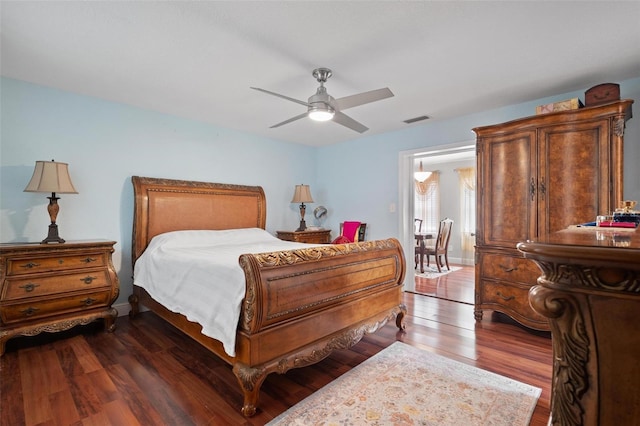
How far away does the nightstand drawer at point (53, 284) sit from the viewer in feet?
7.95

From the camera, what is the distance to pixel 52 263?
260cm

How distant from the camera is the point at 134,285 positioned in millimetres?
3336

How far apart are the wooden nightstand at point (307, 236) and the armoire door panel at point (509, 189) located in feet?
8.20

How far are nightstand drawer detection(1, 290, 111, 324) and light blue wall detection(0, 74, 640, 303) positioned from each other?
0.58 meters

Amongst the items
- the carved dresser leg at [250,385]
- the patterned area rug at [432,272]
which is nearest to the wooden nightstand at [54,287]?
the carved dresser leg at [250,385]

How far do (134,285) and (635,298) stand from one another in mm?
3884

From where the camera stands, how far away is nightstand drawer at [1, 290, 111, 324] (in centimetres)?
241

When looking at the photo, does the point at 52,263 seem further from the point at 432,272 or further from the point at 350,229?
the point at 432,272

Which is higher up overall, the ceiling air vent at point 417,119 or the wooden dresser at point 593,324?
the ceiling air vent at point 417,119

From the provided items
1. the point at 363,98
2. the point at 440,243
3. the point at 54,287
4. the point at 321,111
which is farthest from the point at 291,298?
the point at 440,243

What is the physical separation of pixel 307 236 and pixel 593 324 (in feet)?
13.7

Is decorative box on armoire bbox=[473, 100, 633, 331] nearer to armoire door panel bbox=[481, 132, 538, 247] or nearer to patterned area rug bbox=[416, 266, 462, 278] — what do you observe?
armoire door panel bbox=[481, 132, 538, 247]

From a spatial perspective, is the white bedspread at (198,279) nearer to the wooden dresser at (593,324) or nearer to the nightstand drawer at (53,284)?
the nightstand drawer at (53,284)

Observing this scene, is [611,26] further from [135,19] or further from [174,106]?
[174,106]
